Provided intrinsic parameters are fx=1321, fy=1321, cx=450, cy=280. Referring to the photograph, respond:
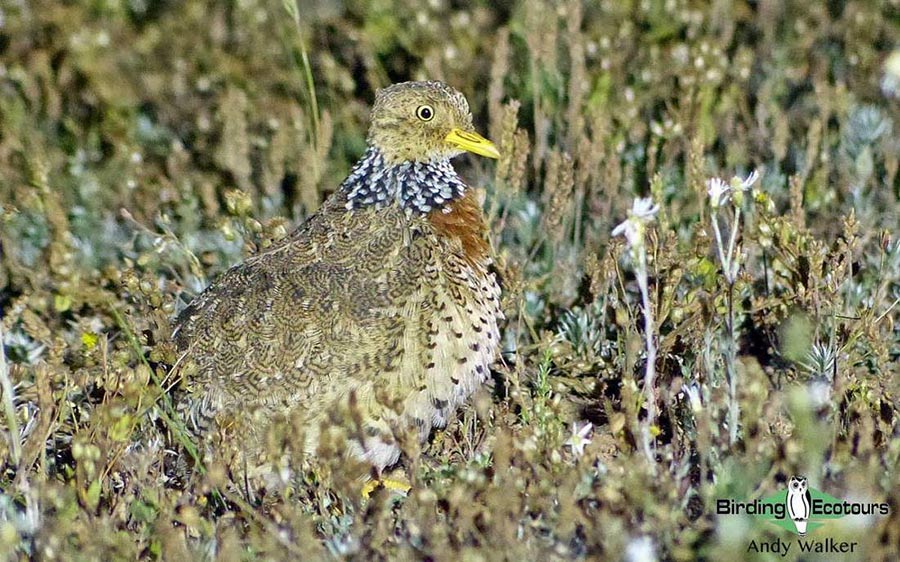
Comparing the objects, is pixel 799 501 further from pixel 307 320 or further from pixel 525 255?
pixel 525 255

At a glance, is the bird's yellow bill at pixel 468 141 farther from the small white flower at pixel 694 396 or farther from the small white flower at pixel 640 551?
the small white flower at pixel 640 551

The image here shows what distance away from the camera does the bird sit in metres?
4.64

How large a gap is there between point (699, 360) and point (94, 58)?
4810mm

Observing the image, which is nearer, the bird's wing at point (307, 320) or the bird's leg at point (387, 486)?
the bird's wing at point (307, 320)

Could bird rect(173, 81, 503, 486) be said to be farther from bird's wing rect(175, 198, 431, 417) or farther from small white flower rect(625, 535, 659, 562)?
small white flower rect(625, 535, 659, 562)

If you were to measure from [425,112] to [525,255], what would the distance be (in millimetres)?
1276

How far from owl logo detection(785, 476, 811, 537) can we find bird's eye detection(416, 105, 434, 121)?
7.30 ft

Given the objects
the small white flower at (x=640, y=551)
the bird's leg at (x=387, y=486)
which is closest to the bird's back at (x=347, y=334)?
the bird's leg at (x=387, y=486)

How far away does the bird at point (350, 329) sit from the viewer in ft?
15.2

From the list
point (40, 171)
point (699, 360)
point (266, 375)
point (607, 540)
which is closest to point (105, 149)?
point (40, 171)

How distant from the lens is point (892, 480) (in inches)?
153

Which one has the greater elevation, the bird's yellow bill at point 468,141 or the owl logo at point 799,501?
the bird's yellow bill at point 468,141

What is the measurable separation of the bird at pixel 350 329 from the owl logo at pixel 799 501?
128 centimetres

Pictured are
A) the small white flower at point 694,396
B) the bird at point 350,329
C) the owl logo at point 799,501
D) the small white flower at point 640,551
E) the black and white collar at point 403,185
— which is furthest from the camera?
the black and white collar at point 403,185
